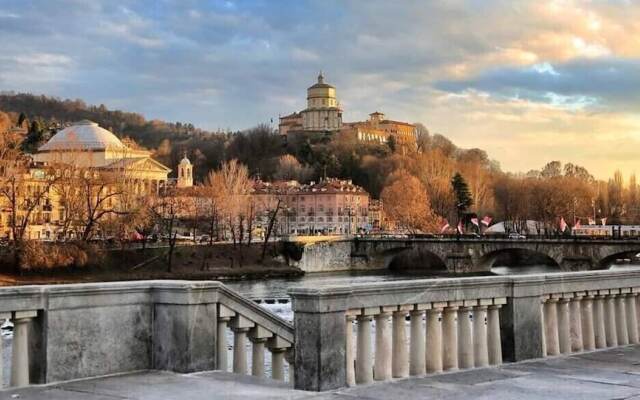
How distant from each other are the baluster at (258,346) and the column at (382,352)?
9.41ft

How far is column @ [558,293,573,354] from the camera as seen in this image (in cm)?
1141

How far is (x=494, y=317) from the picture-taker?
10680 mm

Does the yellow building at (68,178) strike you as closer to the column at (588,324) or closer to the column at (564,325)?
the column at (588,324)

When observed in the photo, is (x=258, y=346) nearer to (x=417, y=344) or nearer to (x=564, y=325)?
(x=417, y=344)

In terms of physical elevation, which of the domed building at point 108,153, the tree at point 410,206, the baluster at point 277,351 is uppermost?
the domed building at point 108,153

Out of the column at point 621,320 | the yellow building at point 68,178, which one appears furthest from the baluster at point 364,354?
the yellow building at point 68,178

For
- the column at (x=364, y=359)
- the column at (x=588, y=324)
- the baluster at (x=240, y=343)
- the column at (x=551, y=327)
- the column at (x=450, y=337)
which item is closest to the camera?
the column at (x=364, y=359)

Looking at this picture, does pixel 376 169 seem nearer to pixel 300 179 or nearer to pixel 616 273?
pixel 300 179

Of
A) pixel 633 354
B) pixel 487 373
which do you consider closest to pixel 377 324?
pixel 487 373

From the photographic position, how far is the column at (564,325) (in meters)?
11.4

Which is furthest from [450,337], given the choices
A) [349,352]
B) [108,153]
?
[108,153]

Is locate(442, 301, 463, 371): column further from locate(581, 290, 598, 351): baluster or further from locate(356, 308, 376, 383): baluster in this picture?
locate(581, 290, 598, 351): baluster

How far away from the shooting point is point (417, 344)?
9.72 metres

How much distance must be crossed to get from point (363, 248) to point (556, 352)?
10824cm
